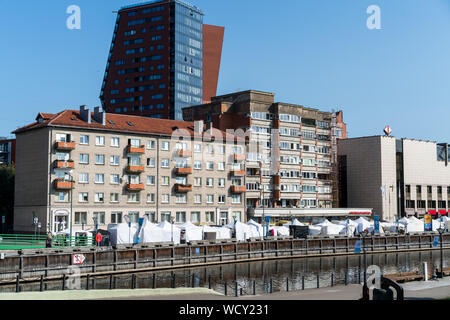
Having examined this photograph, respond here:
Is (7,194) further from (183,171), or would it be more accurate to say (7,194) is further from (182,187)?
(183,171)

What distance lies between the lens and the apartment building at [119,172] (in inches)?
3342

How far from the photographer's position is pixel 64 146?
8444 cm

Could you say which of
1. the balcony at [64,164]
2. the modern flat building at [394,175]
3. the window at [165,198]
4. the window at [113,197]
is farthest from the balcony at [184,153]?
the modern flat building at [394,175]

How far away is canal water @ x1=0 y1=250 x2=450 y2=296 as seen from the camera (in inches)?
1943

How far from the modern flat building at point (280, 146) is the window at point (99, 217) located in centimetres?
3359

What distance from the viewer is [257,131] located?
119m

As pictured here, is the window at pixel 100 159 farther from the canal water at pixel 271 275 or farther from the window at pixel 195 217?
the canal water at pixel 271 275

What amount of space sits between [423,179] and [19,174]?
4008 inches

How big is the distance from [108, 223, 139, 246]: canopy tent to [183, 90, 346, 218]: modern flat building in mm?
50175

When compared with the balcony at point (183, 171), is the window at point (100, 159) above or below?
above

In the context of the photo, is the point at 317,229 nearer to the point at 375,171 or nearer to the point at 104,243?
the point at 104,243

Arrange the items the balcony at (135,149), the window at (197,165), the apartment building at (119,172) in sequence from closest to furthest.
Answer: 1. the apartment building at (119,172)
2. the balcony at (135,149)
3. the window at (197,165)

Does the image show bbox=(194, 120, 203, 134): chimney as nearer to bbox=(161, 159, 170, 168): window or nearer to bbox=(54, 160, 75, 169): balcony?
bbox=(161, 159, 170, 168): window
